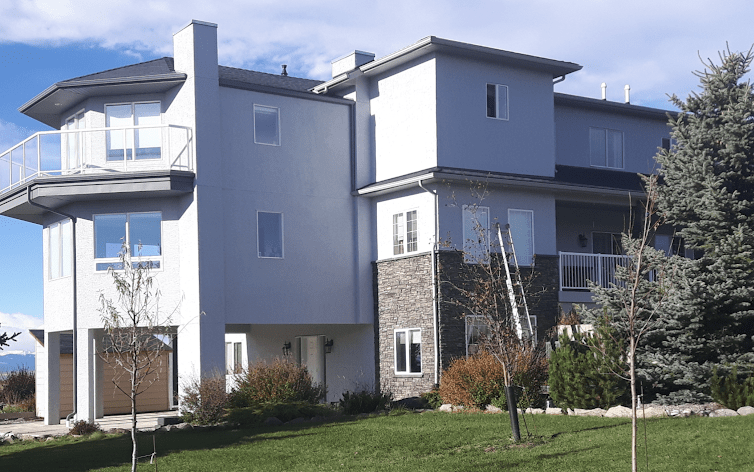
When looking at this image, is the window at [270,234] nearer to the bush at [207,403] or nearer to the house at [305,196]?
the house at [305,196]

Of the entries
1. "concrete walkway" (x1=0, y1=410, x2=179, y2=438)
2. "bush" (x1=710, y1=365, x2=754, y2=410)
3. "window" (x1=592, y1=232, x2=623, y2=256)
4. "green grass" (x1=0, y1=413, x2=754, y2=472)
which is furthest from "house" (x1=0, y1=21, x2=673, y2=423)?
"bush" (x1=710, y1=365, x2=754, y2=410)

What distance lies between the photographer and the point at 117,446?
17.8 metres

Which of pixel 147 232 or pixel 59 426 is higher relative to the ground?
pixel 147 232

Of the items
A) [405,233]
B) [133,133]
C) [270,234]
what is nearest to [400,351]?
[405,233]

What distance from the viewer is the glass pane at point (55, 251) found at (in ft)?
82.6

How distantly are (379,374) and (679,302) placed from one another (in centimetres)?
1032

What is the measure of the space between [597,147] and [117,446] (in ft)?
57.0

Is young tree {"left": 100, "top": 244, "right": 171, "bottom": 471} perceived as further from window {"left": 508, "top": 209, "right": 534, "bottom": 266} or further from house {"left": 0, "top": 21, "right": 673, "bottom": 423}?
window {"left": 508, "top": 209, "right": 534, "bottom": 266}

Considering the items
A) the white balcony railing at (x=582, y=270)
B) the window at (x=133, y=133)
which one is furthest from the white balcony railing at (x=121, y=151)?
the white balcony railing at (x=582, y=270)

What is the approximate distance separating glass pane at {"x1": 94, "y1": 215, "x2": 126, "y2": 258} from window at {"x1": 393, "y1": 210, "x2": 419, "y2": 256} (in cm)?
729

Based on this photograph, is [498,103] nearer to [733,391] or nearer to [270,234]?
[270,234]

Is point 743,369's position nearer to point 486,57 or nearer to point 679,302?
point 679,302

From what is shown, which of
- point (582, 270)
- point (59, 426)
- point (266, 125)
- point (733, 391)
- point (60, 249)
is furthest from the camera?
point (582, 270)

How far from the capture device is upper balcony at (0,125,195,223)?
2280 cm
